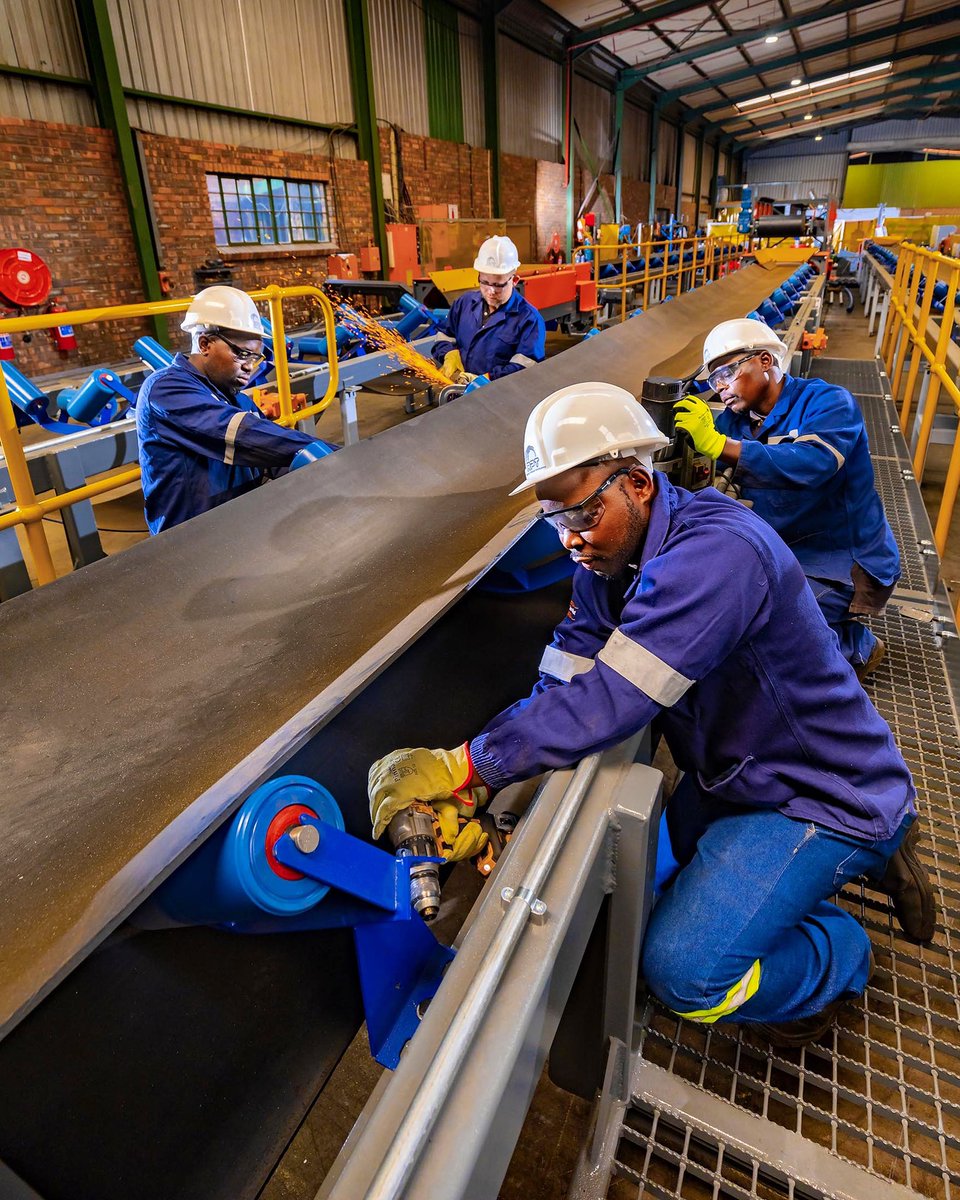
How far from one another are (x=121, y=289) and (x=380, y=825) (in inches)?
340

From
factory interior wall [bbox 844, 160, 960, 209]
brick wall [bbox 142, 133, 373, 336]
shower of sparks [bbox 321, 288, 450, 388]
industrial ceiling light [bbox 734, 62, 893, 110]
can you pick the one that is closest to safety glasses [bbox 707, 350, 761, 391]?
shower of sparks [bbox 321, 288, 450, 388]

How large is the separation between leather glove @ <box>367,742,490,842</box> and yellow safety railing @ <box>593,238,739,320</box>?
8395mm

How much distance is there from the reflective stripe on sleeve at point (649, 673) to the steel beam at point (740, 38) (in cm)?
1985

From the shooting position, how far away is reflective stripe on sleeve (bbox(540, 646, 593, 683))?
1576 mm

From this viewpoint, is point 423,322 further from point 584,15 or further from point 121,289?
point 584,15

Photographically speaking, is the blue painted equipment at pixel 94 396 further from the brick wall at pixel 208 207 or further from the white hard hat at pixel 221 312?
the brick wall at pixel 208 207

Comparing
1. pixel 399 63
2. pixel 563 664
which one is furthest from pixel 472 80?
pixel 563 664

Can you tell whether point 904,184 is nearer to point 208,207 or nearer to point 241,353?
point 208,207

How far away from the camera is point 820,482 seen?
246cm

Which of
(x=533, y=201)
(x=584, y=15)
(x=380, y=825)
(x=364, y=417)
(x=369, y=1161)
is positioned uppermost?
(x=584, y=15)

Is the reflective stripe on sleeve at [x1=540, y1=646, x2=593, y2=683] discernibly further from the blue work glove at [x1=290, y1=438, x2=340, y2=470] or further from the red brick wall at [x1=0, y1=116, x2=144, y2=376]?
the red brick wall at [x1=0, y1=116, x2=144, y2=376]

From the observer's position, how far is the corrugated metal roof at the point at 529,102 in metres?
14.0

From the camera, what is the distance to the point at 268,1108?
120 centimetres

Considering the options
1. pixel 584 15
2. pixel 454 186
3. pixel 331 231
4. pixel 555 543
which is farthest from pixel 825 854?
pixel 584 15
